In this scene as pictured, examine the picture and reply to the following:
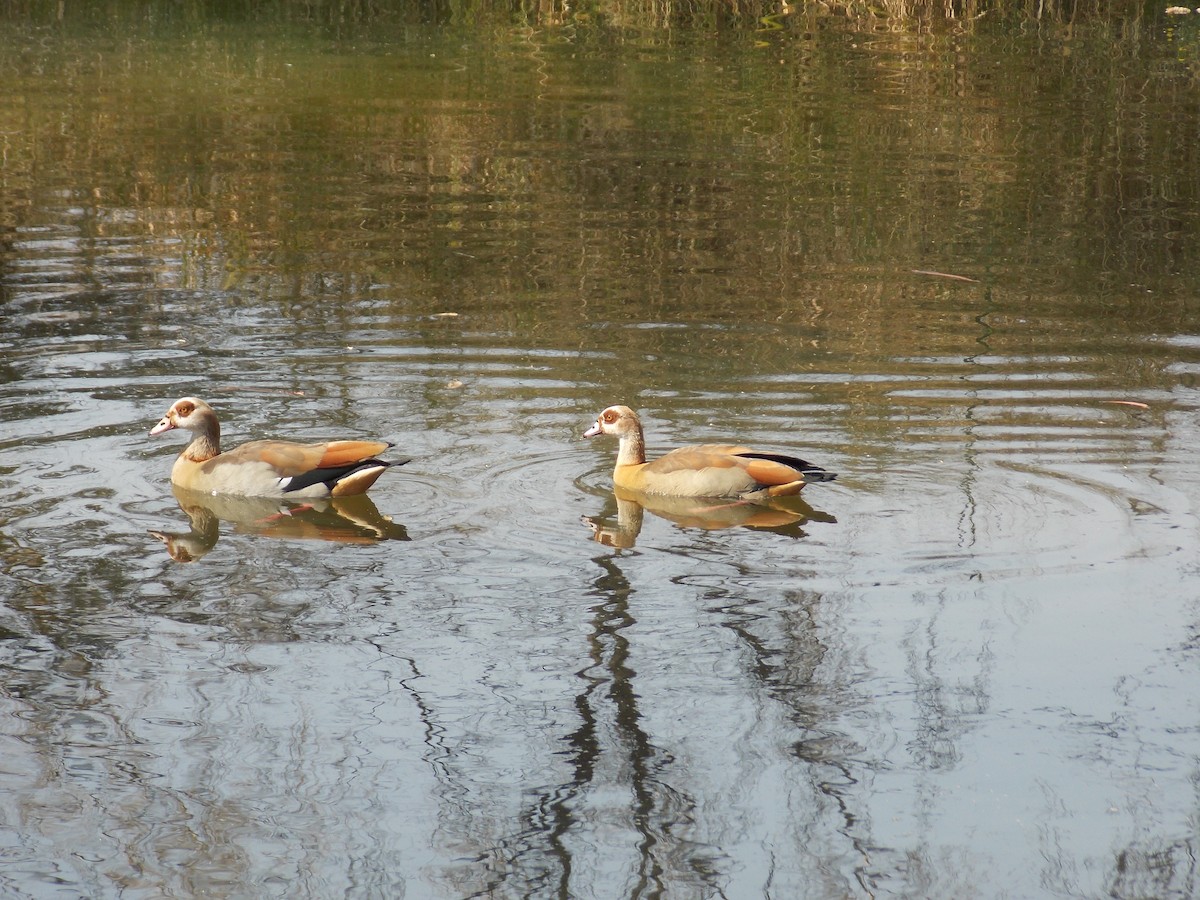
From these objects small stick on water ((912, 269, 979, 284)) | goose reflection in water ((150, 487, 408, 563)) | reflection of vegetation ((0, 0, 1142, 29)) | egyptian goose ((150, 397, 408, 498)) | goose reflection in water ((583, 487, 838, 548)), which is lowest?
goose reflection in water ((150, 487, 408, 563))

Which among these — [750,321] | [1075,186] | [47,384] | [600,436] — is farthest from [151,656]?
[1075,186]

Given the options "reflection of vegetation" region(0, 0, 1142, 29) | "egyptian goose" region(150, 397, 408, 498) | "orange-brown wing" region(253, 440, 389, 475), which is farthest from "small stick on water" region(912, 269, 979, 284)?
"reflection of vegetation" region(0, 0, 1142, 29)

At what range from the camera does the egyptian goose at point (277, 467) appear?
9.10m

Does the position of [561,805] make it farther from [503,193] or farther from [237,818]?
[503,193]

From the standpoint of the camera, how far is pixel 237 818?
5793 mm

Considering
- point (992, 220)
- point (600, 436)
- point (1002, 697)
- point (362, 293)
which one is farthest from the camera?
point (992, 220)

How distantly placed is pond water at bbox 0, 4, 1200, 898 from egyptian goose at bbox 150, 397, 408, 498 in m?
0.17

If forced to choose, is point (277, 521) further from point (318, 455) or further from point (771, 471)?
point (771, 471)

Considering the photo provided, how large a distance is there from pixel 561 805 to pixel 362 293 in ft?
28.2

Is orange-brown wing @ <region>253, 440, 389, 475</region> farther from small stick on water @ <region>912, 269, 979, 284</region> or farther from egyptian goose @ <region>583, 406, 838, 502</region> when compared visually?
small stick on water @ <region>912, 269, 979, 284</region>

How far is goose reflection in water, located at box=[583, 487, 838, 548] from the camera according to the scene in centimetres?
876

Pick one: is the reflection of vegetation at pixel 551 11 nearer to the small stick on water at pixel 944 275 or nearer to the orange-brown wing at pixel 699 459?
the small stick on water at pixel 944 275

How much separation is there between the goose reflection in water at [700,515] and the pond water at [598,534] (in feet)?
0.12

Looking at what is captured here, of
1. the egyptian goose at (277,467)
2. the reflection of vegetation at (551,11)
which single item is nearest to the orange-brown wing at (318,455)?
the egyptian goose at (277,467)
